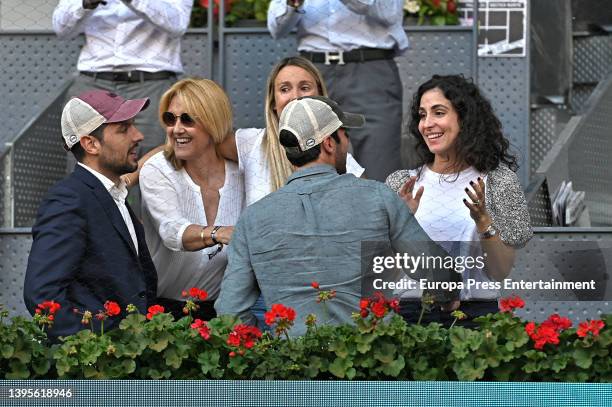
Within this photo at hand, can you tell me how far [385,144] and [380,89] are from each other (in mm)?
306

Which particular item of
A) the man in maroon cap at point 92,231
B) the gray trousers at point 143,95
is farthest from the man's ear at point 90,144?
the gray trousers at point 143,95

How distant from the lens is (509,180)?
17.4ft

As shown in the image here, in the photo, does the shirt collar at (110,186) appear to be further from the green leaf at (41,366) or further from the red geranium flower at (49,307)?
the green leaf at (41,366)

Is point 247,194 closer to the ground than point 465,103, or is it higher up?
closer to the ground

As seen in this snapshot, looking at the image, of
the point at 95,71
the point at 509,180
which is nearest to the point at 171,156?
the point at 509,180

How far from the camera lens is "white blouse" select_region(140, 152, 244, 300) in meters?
5.64

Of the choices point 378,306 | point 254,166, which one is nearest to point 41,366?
point 378,306

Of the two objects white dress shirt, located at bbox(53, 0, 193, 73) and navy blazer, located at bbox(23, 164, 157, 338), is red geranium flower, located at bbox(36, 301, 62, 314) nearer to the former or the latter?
navy blazer, located at bbox(23, 164, 157, 338)

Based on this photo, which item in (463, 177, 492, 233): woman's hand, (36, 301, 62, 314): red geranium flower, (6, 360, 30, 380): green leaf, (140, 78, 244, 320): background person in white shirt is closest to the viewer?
(6, 360, 30, 380): green leaf

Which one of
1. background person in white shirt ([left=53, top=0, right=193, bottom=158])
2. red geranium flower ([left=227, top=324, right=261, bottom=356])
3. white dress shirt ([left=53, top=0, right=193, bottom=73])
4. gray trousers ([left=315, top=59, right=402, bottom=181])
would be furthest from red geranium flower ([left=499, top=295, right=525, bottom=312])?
white dress shirt ([left=53, top=0, right=193, bottom=73])

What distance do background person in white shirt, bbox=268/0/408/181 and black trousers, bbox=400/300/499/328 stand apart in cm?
277

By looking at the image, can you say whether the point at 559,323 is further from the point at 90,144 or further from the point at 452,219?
the point at 90,144

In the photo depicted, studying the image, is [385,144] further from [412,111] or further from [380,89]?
[412,111]

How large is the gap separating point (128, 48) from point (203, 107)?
185cm
